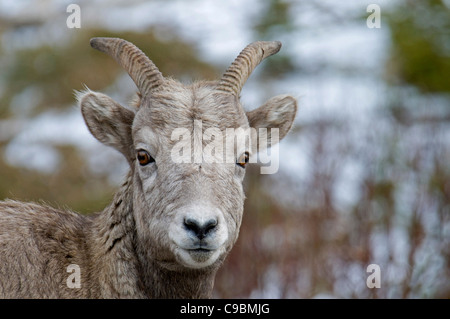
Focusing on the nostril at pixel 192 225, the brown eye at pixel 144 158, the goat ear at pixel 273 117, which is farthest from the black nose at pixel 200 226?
the goat ear at pixel 273 117

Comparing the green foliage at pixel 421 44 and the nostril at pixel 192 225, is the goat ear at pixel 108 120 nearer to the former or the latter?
the nostril at pixel 192 225

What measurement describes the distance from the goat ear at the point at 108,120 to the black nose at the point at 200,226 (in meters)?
1.85

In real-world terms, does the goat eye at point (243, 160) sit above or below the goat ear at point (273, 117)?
below

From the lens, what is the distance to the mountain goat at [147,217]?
7539 millimetres

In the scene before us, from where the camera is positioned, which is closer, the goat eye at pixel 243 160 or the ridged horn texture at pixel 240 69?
the goat eye at pixel 243 160

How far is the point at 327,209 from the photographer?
15758 millimetres

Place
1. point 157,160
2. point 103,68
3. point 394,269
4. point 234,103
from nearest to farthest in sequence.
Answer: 1. point 157,160
2. point 234,103
3. point 394,269
4. point 103,68

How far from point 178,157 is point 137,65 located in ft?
4.83

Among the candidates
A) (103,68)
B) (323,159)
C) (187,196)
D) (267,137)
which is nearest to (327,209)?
(323,159)

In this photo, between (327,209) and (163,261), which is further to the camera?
(327,209)

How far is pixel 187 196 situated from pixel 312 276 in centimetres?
777

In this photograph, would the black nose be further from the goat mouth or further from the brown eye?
the brown eye

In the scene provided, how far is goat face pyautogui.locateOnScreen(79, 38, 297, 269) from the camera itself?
289 inches
